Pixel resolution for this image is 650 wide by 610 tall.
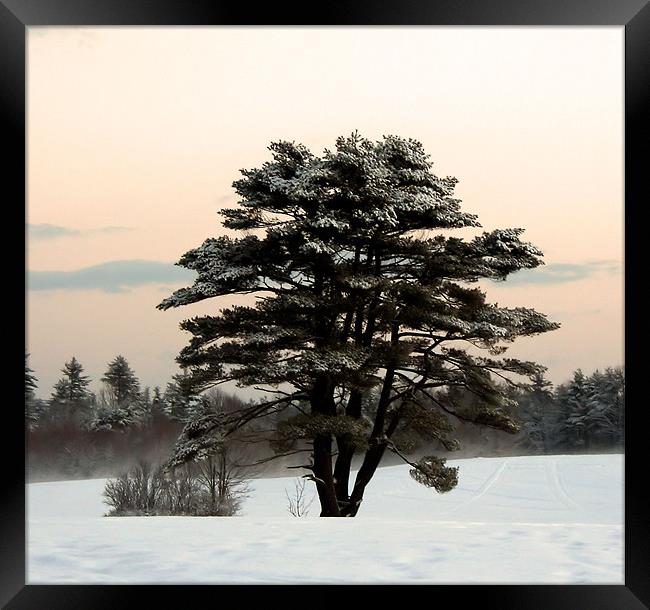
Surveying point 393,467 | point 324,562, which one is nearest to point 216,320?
point 324,562

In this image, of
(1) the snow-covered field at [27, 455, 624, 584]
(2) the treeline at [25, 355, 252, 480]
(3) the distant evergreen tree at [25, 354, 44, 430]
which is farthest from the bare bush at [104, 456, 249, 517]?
(3) the distant evergreen tree at [25, 354, 44, 430]

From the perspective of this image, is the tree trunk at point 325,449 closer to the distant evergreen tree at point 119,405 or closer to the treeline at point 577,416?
the distant evergreen tree at point 119,405

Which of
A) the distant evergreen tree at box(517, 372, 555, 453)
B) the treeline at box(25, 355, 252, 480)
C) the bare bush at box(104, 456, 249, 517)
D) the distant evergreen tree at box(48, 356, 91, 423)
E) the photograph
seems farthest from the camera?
the distant evergreen tree at box(517, 372, 555, 453)

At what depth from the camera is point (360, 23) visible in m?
3.50

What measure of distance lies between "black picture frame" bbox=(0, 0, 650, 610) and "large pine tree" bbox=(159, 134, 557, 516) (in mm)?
3420

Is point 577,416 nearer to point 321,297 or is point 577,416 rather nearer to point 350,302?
point 350,302

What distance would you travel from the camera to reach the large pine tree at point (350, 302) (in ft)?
23.4

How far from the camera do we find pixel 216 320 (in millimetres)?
7707

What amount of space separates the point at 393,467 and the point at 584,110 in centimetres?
645

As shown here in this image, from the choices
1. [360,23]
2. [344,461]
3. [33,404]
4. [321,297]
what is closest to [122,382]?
[33,404]

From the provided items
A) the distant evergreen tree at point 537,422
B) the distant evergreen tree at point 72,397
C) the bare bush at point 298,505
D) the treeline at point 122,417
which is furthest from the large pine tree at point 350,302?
the distant evergreen tree at point 537,422

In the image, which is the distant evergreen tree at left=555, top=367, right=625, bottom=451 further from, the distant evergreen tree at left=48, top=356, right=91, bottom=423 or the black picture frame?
the black picture frame

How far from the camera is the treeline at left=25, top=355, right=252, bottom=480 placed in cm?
1318
